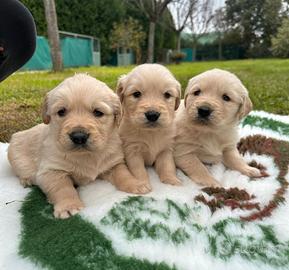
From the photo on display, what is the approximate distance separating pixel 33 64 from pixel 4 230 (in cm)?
1735

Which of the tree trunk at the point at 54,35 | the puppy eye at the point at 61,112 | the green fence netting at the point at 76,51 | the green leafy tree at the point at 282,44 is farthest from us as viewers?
the green leafy tree at the point at 282,44

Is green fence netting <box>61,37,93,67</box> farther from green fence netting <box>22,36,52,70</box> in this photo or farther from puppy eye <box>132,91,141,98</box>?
puppy eye <box>132,91,141,98</box>

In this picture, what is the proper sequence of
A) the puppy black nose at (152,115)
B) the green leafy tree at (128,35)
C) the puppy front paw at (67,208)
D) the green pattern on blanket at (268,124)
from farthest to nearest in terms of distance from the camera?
the green leafy tree at (128,35), the green pattern on blanket at (268,124), the puppy black nose at (152,115), the puppy front paw at (67,208)

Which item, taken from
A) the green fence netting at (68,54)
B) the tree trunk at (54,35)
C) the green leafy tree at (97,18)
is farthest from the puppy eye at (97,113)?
the green leafy tree at (97,18)

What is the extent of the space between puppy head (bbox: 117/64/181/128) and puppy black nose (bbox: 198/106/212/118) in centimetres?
20

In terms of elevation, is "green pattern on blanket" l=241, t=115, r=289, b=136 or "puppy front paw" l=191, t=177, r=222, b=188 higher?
"puppy front paw" l=191, t=177, r=222, b=188

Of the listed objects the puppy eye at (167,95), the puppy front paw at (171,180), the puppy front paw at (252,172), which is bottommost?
the puppy front paw at (252,172)

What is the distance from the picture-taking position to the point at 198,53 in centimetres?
4066

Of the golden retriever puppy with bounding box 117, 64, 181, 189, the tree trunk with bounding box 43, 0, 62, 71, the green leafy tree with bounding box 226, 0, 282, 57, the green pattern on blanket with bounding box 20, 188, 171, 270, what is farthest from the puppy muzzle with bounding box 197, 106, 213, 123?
the green leafy tree with bounding box 226, 0, 282, 57

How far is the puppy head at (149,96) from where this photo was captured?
2.86 meters

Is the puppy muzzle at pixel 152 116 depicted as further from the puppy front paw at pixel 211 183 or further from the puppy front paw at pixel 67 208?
the puppy front paw at pixel 67 208

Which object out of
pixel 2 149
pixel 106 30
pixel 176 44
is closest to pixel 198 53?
pixel 176 44

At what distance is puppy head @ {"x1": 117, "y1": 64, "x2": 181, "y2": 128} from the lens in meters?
2.86

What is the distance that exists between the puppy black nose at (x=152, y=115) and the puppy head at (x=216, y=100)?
0.35 metres
